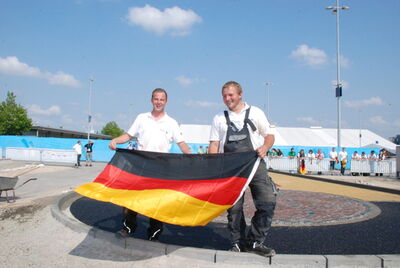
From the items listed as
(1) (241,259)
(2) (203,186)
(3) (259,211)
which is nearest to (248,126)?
(2) (203,186)

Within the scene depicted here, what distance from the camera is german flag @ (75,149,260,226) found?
3.71 metres

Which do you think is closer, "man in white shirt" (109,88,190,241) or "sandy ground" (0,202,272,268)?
"sandy ground" (0,202,272,268)

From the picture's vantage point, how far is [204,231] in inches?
215

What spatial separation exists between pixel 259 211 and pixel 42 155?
2520 centimetres

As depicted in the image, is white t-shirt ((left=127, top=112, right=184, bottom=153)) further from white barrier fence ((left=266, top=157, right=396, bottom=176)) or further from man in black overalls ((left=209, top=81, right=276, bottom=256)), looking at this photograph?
white barrier fence ((left=266, top=157, right=396, bottom=176))

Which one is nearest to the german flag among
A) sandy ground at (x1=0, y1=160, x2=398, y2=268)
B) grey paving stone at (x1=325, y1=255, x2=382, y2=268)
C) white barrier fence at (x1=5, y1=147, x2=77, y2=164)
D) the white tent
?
sandy ground at (x1=0, y1=160, x2=398, y2=268)

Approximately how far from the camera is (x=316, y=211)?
7.50m

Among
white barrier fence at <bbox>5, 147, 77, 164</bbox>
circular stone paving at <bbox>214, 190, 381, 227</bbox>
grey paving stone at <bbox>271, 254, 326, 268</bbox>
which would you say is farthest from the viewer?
white barrier fence at <bbox>5, 147, 77, 164</bbox>

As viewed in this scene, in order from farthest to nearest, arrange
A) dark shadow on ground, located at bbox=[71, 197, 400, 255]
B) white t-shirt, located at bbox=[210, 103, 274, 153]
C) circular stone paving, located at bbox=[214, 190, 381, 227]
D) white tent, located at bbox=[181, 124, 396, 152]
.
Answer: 1. white tent, located at bbox=[181, 124, 396, 152]
2. circular stone paving, located at bbox=[214, 190, 381, 227]
3. dark shadow on ground, located at bbox=[71, 197, 400, 255]
4. white t-shirt, located at bbox=[210, 103, 274, 153]

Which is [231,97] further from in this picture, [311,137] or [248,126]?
[311,137]

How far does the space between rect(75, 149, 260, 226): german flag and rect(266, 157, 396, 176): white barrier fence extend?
20502 millimetres

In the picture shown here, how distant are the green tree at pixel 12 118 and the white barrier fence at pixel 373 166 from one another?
51.7 m

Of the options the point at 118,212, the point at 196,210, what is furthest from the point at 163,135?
the point at 118,212

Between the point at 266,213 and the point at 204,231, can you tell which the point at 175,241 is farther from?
the point at 266,213
